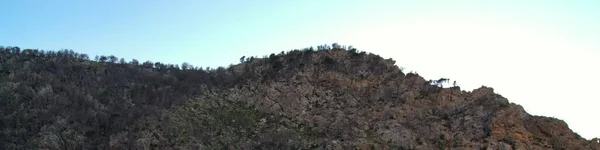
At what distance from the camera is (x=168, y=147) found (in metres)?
36.2

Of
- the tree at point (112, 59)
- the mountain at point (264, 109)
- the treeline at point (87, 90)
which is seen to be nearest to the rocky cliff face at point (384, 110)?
the mountain at point (264, 109)

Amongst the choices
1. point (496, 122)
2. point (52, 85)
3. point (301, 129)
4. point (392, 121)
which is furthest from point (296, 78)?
point (52, 85)

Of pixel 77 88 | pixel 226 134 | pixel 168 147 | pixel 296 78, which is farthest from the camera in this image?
pixel 296 78

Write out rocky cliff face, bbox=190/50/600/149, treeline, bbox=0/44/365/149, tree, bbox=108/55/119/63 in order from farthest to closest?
tree, bbox=108/55/119/63
rocky cliff face, bbox=190/50/600/149
treeline, bbox=0/44/365/149

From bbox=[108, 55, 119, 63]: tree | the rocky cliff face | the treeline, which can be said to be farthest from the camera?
bbox=[108, 55, 119, 63]: tree

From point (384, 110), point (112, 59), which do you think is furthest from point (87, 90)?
point (384, 110)

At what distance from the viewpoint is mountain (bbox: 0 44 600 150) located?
36.9 m

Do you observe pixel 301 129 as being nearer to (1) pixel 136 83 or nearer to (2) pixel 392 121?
(2) pixel 392 121

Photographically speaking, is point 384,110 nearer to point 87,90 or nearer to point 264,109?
point 264,109

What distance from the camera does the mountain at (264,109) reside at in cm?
3688

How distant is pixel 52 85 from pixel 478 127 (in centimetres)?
3210

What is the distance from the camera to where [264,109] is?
4272 centimetres

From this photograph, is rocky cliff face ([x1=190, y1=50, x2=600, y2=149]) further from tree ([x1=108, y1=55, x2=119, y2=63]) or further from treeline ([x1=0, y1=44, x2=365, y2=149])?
tree ([x1=108, y1=55, x2=119, y2=63])

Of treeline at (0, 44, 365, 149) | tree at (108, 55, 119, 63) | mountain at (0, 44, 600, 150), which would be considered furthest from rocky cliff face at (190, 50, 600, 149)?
tree at (108, 55, 119, 63)
